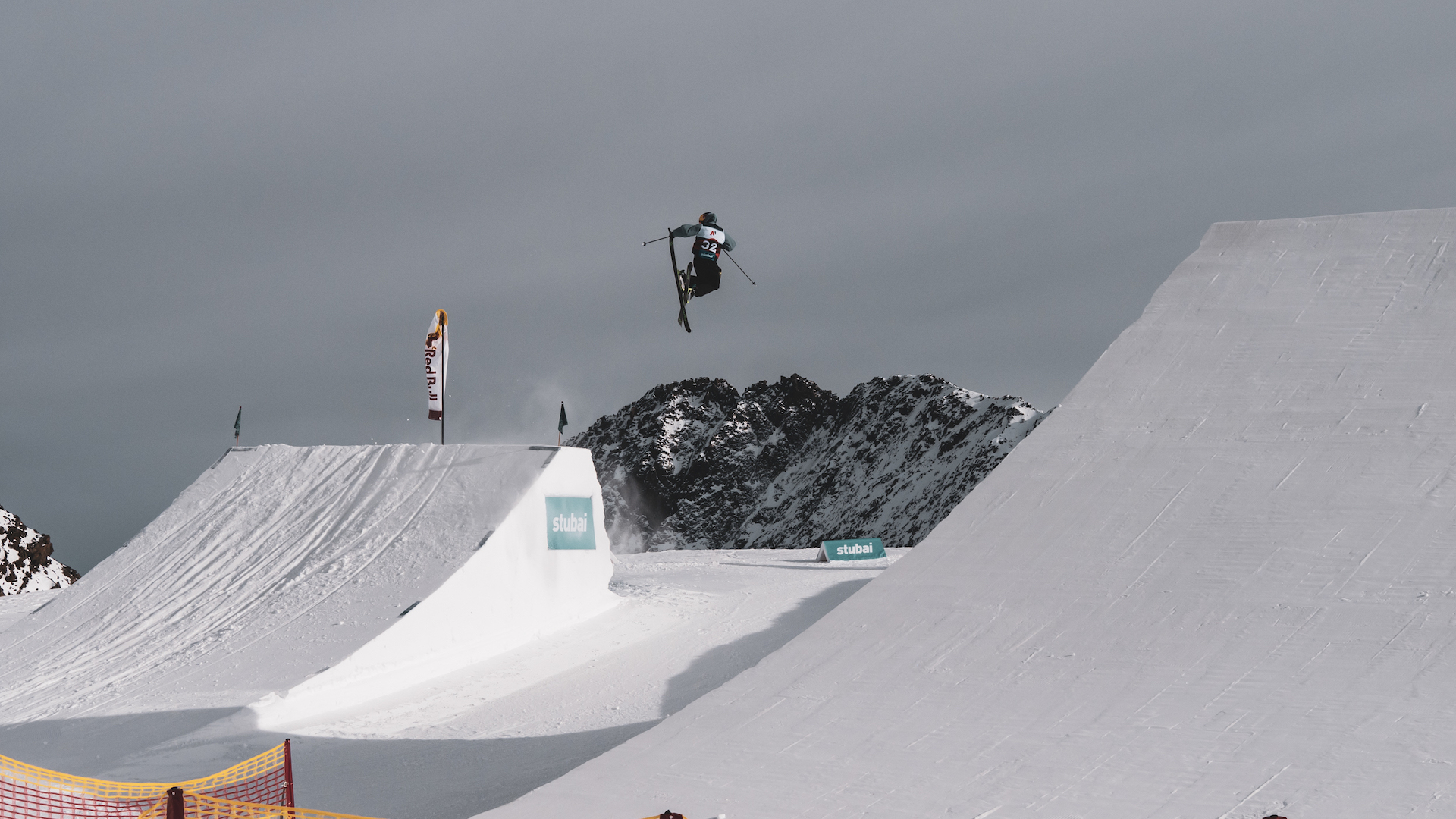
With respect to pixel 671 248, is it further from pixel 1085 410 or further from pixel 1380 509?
pixel 1380 509

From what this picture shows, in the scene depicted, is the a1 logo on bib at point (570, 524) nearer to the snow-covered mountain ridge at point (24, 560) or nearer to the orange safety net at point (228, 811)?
the orange safety net at point (228, 811)

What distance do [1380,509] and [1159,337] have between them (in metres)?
2.47

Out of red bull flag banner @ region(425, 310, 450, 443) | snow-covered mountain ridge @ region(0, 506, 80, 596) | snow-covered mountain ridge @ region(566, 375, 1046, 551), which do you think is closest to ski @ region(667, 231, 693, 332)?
red bull flag banner @ region(425, 310, 450, 443)

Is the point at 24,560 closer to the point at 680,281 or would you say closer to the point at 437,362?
the point at 437,362

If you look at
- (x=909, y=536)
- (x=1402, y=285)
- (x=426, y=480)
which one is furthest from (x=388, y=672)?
(x=909, y=536)

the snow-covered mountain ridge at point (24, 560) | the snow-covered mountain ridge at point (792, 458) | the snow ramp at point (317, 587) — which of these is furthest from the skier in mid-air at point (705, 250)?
the snow-covered mountain ridge at point (792, 458)

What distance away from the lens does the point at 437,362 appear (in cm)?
2034

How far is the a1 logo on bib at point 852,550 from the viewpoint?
23203mm

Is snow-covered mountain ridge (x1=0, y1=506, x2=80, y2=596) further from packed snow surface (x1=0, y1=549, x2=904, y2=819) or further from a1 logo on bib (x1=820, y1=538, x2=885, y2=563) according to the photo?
a1 logo on bib (x1=820, y1=538, x2=885, y2=563)

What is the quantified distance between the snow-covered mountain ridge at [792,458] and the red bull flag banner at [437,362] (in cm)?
7934

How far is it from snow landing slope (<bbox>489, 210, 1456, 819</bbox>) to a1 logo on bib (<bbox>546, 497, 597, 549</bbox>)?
10251 mm

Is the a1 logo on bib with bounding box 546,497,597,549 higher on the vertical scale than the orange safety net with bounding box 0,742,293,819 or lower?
higher

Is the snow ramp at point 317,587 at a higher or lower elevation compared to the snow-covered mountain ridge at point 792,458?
lower

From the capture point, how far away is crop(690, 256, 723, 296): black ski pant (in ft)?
40.3
